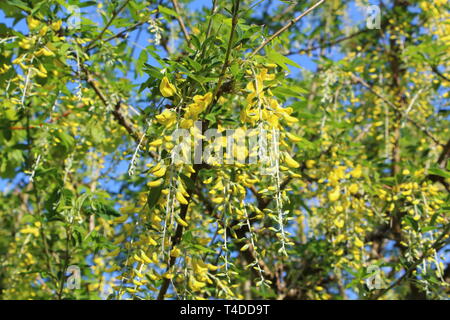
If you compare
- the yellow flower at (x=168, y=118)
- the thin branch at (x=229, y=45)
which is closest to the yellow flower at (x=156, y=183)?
the yellow flower at (x=168, y=118)

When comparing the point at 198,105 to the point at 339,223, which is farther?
the point at 339,223

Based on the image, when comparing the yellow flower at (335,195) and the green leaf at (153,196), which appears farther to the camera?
the yellow flower at (335,195)

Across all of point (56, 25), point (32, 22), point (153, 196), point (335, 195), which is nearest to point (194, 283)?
point (153, 196)

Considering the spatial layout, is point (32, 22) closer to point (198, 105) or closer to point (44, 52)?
point (44, 52)

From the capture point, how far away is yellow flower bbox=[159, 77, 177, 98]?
1396mm

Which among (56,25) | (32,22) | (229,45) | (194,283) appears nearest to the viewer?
(229,45)

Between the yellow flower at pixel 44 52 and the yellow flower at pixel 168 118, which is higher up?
the yellow flower at pixel 44 52

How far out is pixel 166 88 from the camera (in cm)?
142

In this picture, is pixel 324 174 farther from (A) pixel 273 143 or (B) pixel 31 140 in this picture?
(B) pixel 31 140

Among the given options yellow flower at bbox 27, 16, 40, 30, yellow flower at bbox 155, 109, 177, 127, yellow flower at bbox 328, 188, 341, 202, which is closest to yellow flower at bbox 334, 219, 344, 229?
yellow flower at bbox 328, 188, 341, 202

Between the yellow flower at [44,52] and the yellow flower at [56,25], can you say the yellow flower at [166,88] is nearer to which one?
the yellow flower at [44,52]

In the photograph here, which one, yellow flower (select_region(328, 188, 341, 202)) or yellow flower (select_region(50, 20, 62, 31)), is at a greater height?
yellow flower (select_region(50, 20, 62, 31))

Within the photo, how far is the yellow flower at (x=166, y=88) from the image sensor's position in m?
1.40

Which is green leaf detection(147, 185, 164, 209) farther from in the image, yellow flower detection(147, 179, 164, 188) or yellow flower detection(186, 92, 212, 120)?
yellow flower detection(186, 92, 212, 120)
